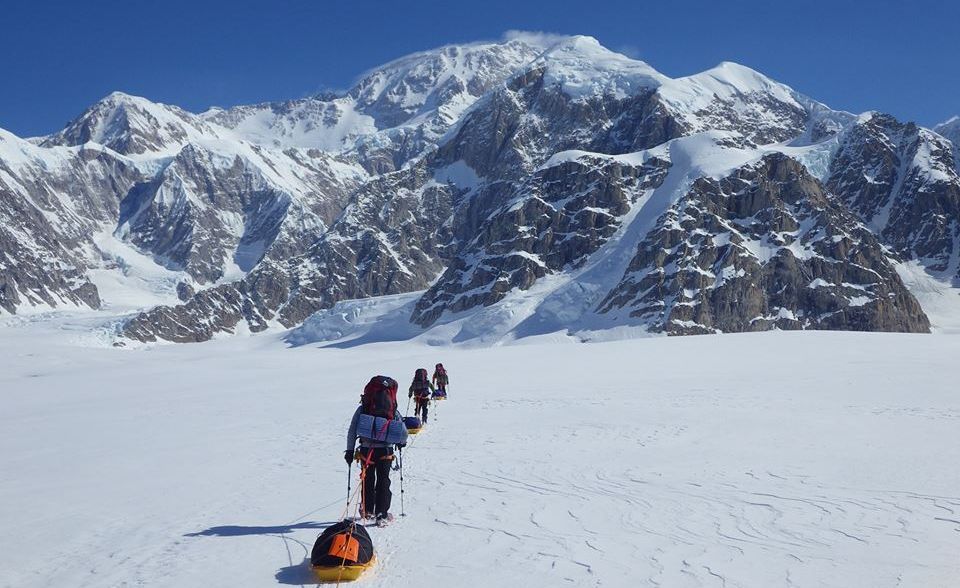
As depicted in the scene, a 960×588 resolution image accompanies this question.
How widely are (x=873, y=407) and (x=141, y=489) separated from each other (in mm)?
17343

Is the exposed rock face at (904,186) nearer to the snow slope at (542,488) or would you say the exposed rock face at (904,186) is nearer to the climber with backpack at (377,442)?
the snow slope at (542,488)

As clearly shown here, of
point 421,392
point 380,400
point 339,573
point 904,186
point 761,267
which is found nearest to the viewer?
point 339,573

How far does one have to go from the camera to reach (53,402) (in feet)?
108

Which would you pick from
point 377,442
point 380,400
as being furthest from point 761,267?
point 377,442

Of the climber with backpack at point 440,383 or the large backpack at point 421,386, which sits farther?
the climber with backpack at point 440,383

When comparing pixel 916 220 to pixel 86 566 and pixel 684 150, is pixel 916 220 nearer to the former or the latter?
pixel 684 150

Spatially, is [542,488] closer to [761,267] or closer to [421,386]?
[421,386]

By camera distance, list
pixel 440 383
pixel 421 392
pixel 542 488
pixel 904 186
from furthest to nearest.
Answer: pixel 904 186
pixel 440 383
pixel 421 392
pixel 542 488

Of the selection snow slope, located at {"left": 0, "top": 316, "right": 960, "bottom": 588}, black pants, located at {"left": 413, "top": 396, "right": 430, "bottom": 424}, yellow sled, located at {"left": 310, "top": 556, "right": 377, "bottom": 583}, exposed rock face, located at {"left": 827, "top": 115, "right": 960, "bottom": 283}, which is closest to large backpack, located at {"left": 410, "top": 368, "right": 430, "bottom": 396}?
black pants, located at {"left": 413, "top": 396, "right": 430, "bottom": 424}

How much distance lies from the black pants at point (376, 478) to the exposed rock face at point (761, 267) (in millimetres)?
97458

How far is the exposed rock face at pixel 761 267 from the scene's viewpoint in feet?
366

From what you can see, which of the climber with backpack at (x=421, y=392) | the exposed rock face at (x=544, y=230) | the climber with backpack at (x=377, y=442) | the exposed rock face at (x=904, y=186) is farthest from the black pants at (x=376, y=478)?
the exposed rock face at (x=904, y=186)

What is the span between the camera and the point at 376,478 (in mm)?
10445

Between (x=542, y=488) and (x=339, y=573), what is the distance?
4.62 m
